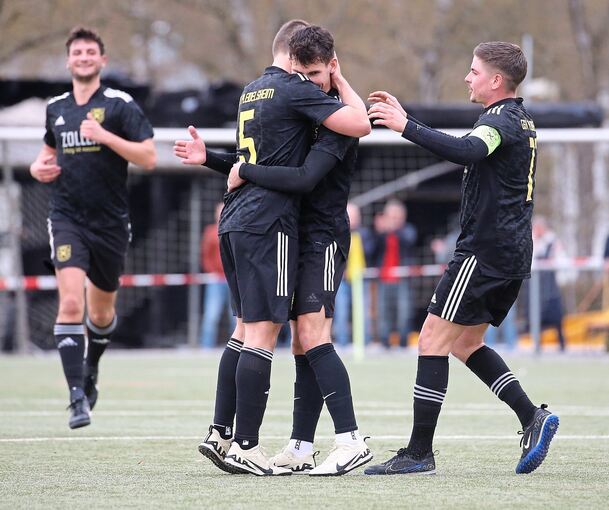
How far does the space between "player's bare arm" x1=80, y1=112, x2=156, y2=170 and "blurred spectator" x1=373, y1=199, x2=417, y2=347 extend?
10332 mm

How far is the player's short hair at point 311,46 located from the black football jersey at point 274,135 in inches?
3.7

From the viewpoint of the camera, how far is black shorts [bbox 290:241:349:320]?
244 inches

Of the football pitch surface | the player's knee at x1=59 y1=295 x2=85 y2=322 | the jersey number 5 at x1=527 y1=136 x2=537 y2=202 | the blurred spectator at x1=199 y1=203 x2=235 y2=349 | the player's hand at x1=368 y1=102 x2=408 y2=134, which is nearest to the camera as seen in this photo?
the football pitch surface

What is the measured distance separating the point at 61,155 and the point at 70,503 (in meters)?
3.72

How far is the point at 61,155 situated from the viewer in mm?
8453

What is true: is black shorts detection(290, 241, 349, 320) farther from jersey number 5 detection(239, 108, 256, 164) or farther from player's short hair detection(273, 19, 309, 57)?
player's short hair detection(273, 19, 309, 57)

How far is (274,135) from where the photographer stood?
616cm

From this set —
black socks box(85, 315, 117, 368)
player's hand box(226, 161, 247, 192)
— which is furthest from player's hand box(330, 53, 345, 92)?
black socks box(85, 315, 117, 368)

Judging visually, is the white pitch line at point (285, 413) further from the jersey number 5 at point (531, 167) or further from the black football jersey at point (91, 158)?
the jersey number 5 at point (531, 167)

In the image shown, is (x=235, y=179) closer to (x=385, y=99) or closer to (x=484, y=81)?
(x=385, y=99)

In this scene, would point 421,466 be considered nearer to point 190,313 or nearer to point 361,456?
point 361,456

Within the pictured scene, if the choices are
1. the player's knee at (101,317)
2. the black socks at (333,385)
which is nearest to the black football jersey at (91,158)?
the player's knee at (101,317)

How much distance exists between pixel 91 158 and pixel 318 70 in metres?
2.66

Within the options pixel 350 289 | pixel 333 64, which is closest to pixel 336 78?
pixel 333 64
